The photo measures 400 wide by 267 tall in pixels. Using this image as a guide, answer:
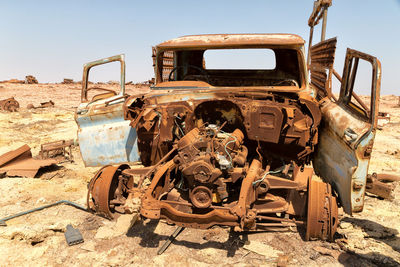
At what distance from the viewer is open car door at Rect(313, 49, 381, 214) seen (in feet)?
9.69

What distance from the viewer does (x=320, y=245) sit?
3283mm

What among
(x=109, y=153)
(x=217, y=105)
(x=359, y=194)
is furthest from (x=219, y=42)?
(x=359, y=194)

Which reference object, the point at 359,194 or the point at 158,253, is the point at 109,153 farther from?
the point at 359,194

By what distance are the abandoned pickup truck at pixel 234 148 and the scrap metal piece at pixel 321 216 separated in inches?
0.4

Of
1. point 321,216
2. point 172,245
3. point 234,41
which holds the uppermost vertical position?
point 234,41

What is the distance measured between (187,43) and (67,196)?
2.86 metres

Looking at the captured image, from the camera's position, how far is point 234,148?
3385 mm

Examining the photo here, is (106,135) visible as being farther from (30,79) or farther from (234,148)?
(30,79)

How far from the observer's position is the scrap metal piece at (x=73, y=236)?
3.40 meters

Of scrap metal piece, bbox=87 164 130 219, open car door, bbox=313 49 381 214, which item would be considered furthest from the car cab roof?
scrap metal piece, bbox=87 164 130 219

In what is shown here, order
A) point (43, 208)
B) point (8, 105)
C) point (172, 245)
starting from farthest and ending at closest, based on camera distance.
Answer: point (8, 105), point (43, 208), point (172, 245)

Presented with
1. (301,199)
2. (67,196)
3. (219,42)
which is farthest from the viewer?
(67,196)

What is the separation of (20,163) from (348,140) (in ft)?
17.9

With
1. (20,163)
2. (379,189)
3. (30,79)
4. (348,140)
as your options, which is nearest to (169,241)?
(348,140)
